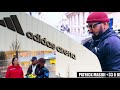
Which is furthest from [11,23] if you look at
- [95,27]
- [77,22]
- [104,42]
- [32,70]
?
[104,42]

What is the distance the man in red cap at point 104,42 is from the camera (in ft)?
15.5

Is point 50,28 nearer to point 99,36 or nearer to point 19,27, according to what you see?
point 19,27

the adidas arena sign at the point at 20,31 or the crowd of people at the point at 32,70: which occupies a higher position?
the adidas arena sign at the point at 20,31

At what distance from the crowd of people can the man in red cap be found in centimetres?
116

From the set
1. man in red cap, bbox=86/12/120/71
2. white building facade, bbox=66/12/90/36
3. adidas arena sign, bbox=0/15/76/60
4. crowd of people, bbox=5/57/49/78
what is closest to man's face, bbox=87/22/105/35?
man in red cap, bbox=86/12/120/71

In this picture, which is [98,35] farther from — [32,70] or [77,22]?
[32,70]

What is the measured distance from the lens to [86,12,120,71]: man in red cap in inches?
186

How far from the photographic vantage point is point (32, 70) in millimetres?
4742

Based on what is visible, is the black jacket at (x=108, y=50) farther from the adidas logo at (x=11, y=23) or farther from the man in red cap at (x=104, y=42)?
the adidas logo at (x=11, y=23)

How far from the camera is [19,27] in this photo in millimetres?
4719

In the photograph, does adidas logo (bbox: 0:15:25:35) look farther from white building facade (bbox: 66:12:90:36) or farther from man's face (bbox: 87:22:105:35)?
man's face (bbox: 87:22:105:35)

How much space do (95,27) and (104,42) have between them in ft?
1.34

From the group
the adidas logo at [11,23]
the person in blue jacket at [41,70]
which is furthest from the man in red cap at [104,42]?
the adidas logo at [11,23]
